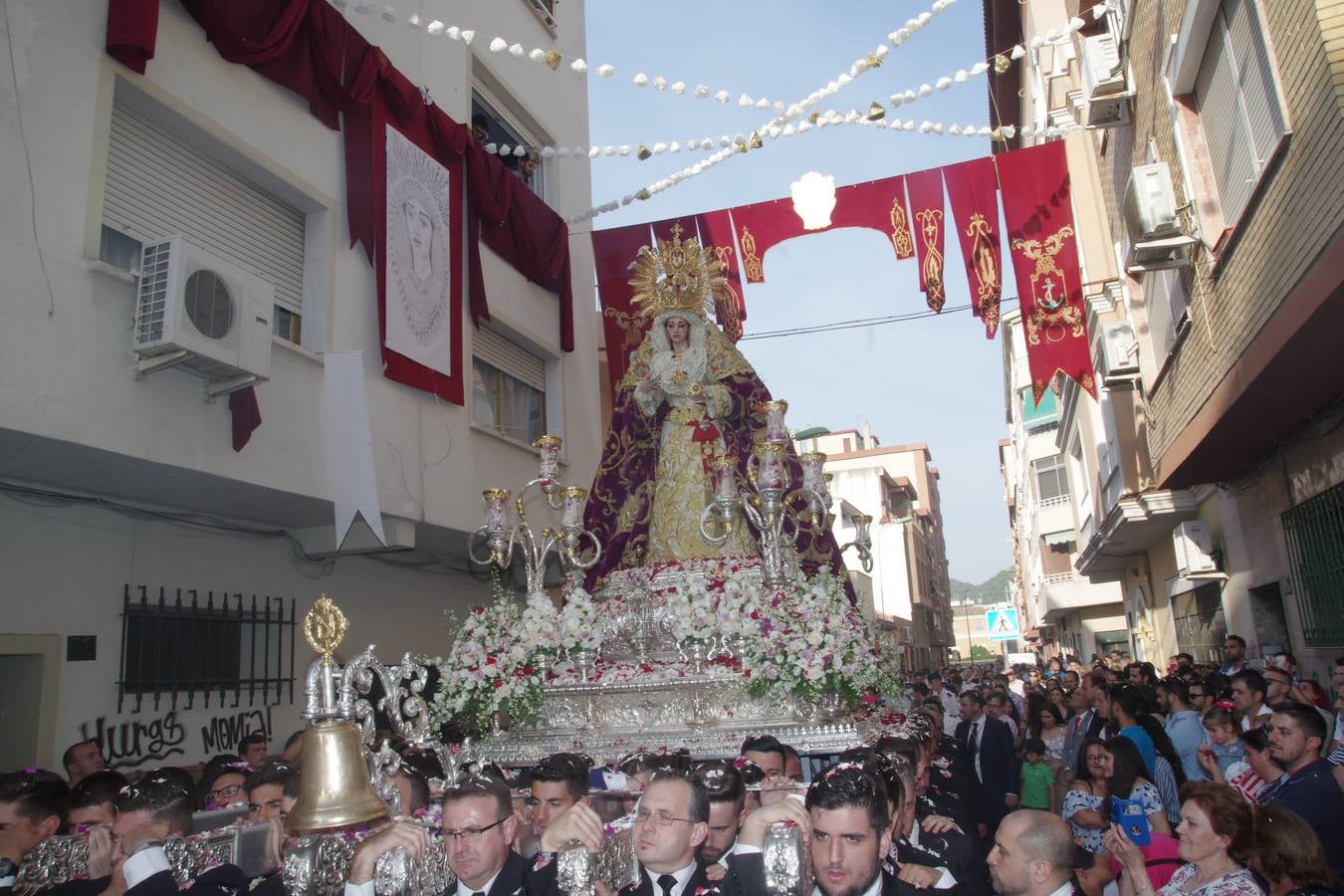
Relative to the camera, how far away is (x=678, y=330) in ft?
26.3

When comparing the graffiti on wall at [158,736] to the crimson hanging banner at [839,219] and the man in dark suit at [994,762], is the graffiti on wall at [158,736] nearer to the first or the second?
the man in dark suit at [994,762]

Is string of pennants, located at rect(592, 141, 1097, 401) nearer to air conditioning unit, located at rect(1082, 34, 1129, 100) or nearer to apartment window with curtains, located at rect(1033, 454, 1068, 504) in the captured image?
air conditioning unit, located at rect(1082, 34, 1129, 100)

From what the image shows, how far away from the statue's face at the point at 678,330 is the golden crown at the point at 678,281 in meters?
0.10

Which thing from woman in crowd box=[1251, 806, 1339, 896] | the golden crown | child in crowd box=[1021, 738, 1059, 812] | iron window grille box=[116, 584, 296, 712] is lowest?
child in crowd box=[1021, 738, 1059, 812]

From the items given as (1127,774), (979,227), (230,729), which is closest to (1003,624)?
(979,227)

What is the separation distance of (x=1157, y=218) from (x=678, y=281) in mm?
3994

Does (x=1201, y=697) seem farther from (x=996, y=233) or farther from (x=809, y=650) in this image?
(x=996, y=233)

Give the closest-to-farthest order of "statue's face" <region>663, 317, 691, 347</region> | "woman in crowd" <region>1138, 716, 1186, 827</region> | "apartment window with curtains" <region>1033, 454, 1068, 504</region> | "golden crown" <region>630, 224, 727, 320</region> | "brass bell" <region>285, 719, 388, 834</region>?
"brass bell" <region>285, 719, 388, 834</region> < "woman in crowd" <region>1138, 716, 1186, 827</region> < "statue's face" <region>663, 317, 691, 347</region> < "golden crown" <region>630, 224, 727, 320</region> < "apartment window with curtains" <region>1033, 454, 1068, 504</region>

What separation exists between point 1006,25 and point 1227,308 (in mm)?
11100

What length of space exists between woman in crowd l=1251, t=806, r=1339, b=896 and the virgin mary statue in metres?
4.22

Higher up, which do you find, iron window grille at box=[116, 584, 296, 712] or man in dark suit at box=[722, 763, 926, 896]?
iron window grille at box=[116, 584, 296, 712]

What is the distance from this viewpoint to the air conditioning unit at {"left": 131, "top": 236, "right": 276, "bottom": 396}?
6.25m

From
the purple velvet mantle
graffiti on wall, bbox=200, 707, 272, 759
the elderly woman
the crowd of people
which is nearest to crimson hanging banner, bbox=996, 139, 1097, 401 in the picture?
the purple velvet mantle

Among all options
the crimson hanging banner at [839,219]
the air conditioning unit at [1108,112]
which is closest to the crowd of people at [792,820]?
the crimson hanging banner at [839,219]
